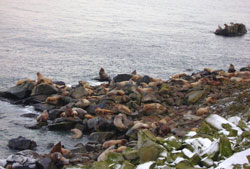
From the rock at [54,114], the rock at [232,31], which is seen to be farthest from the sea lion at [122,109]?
the rock at [232,31]

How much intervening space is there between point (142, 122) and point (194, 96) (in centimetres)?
365

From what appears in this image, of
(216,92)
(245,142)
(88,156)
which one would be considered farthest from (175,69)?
(245,142)

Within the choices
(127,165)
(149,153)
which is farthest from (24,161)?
(149,153)

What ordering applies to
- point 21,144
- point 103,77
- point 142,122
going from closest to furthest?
1. point 21,144
2. point 142,122
3. point 103,77

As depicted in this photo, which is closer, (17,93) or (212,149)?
(212,149)

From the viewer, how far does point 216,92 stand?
59.5 ft

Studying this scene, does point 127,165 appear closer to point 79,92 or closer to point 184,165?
point 184,165

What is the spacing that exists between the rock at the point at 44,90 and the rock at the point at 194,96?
714 centimetres

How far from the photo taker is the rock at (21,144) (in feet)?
43.5

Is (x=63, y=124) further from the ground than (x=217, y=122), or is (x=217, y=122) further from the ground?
(x=217, y=122)

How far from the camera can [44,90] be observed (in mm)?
19406

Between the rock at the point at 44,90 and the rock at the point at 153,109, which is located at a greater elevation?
the rock at the point at 44,90

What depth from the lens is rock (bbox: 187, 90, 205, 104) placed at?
686 inches

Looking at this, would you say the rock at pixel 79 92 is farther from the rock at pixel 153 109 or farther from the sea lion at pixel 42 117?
A: the rock at pixel 153 109
